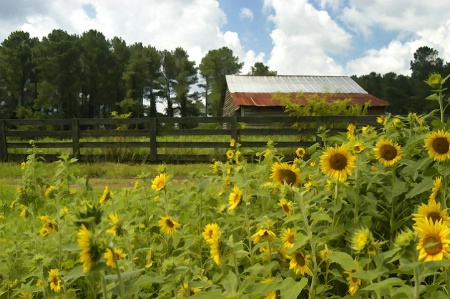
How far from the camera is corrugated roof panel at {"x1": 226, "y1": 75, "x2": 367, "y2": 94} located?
24.6 m

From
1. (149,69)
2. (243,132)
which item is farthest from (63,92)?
(243,132)

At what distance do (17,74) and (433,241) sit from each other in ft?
154

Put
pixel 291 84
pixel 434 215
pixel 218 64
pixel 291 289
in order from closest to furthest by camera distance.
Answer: pixel 291 289 < pixel 434 215 < pixel 291 84 < pixel 218 64

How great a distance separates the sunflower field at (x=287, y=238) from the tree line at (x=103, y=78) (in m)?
30.7

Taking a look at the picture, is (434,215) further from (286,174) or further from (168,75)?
(168,75)

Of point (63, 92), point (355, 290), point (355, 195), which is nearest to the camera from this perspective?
point (355, 290)

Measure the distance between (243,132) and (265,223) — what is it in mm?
8868

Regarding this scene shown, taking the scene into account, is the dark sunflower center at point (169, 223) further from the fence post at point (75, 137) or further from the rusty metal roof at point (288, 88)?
the rusty metal roof at point (288, 88)

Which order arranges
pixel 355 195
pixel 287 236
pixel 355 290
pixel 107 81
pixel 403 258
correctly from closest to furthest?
pixel 403 258 < pixel 355 290 < pixel 287 236 < pixel 355 195 < pixel 107 81

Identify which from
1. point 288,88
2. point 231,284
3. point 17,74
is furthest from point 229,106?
point 231,284

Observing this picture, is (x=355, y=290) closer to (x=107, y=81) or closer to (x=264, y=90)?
(x=264, y=90)

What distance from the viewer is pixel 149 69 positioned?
157 ft

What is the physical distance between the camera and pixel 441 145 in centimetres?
193

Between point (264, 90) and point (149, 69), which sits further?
point (149, 69)
